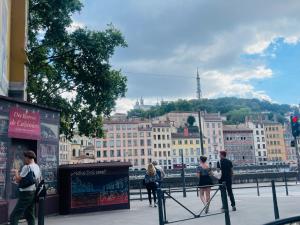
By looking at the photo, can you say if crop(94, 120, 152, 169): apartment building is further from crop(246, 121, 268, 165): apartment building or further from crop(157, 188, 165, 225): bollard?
crop(157, 188, 165, 225): bollard

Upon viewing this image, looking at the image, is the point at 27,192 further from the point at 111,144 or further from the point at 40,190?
the point at 111,144

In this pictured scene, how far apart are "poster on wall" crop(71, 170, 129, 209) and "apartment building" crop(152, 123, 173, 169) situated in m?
106

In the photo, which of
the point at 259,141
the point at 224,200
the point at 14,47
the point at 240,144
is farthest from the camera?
the point at 259,141

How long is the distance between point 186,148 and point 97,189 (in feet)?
369

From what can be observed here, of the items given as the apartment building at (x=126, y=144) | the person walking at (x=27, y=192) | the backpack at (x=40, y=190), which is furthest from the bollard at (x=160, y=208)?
the apartment building at (x=126, y=144)

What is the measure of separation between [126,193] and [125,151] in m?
105

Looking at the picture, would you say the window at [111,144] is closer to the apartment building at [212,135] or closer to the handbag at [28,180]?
the apartment building at [212,135]

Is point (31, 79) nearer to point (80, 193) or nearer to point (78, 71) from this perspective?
point (78, 71)

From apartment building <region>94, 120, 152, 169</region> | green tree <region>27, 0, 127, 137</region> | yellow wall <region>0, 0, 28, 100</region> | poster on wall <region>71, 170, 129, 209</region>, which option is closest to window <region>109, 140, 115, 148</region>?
apartment building <region>94, 120, 152, 169</region>

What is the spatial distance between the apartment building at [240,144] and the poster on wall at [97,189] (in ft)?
403

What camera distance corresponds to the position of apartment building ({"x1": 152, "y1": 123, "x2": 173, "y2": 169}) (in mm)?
120200

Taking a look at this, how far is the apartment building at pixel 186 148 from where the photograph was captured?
403ft

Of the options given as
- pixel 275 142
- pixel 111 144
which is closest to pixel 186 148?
pixel 111 144

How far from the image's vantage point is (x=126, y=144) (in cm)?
11850
